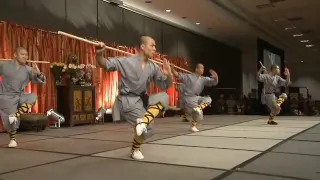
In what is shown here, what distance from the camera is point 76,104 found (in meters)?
7.01

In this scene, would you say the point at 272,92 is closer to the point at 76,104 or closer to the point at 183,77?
the point at 183,77

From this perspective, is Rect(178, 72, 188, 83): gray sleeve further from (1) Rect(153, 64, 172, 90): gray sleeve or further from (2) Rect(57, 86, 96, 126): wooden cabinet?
(1) Rect(153, 64, 172, 90): gray sleeve

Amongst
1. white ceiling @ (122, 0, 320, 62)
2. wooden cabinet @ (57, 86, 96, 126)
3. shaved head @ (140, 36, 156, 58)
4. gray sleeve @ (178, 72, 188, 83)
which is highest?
white ceiling @ (122, 0, 320, 62)

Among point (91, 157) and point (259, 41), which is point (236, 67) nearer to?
point (259, 41)

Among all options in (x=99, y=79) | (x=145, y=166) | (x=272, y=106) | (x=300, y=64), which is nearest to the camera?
(x=145, y=166)

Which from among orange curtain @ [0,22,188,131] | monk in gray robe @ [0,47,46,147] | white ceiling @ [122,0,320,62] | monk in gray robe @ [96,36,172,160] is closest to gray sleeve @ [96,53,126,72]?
monk in gray robe @ [96,36,172,160]

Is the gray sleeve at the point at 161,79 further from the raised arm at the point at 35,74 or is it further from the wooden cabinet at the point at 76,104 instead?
the wooden cabinet at the point at 76,104

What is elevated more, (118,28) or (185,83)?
(118,28)

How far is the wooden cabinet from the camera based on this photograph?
691 cm

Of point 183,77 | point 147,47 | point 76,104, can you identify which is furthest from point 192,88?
point 147,47

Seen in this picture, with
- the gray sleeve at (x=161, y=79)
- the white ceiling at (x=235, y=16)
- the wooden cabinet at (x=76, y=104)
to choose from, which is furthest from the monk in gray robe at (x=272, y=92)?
the gray sleeve at (x=161, y=79)

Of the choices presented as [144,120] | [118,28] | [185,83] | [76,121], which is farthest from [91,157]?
[118,28]

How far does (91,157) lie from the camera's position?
3.21m

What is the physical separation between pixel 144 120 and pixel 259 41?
1099 cm
